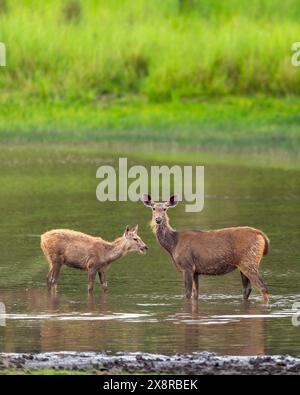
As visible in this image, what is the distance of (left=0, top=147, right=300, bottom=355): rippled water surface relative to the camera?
1269cm

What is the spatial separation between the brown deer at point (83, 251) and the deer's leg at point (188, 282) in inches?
33.5

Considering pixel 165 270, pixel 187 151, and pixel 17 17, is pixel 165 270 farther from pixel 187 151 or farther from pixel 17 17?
pixel 17 17

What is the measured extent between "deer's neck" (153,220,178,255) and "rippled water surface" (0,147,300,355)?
0.47 m

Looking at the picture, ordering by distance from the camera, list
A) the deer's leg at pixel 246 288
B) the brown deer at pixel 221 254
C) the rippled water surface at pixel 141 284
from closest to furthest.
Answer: the rippled water surface at pixel 141 284, the brown deer at pixel 221 254, the deer's leg at pixel 246 288

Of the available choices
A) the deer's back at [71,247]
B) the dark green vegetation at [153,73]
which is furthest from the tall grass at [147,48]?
the deer's back at [71,247]

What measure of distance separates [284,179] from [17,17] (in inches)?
539

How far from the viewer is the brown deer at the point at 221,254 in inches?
573

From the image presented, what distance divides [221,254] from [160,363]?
361cm

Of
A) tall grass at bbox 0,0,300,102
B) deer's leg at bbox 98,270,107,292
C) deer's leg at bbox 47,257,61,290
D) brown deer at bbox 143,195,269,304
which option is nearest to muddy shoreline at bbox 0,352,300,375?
brown deer at bbox 143,195,269,304

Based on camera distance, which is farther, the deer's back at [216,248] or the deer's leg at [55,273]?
the deer's leg at [55,273]

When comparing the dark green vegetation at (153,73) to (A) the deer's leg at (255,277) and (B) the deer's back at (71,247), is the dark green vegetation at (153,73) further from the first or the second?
(A) the deer's leg at (255,277)

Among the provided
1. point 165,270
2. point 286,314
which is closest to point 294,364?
point 286,314

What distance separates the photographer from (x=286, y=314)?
13797mm

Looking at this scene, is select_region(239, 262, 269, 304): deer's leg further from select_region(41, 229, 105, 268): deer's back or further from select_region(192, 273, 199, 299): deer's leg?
select_region(41, 229, 105, 268): deer's back
